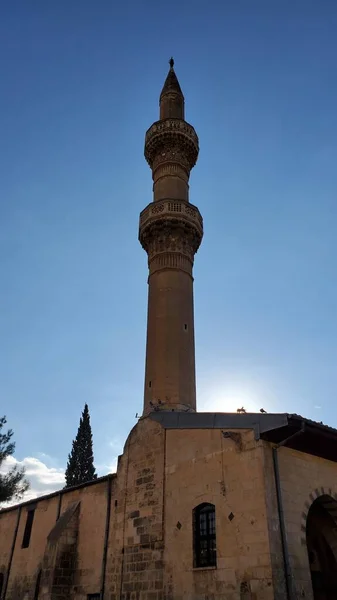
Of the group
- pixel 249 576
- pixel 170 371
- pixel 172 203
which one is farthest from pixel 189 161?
pixel 249 576

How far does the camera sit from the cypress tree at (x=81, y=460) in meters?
38.9

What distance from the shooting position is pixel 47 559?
1523 centimetres

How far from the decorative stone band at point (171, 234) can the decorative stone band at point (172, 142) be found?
9.83 ft

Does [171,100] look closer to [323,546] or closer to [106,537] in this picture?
[106,537]

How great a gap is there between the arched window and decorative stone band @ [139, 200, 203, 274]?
10.4 m

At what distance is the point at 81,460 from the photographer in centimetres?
3997

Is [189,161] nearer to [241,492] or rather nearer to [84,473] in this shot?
[241,492]

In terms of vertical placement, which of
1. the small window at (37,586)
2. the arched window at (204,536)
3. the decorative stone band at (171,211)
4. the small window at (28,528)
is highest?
the decorative stone band at (171,211)

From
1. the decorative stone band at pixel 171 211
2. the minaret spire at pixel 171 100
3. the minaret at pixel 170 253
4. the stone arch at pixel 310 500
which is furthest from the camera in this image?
the minaret spire at pixel 171 100

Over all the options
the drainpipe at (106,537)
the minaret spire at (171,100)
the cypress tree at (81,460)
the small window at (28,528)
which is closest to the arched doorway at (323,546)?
the drainpipe at (106,537)

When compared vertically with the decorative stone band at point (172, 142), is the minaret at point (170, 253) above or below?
below

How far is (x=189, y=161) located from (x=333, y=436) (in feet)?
50.6

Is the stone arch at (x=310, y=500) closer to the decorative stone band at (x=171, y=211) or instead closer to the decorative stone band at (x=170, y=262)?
the decorative stone band at (x=170, y=262)

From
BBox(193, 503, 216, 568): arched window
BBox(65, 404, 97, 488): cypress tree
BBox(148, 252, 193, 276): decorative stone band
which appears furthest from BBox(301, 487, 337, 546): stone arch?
BBox(65, 404, 97, 488): cypress tree
